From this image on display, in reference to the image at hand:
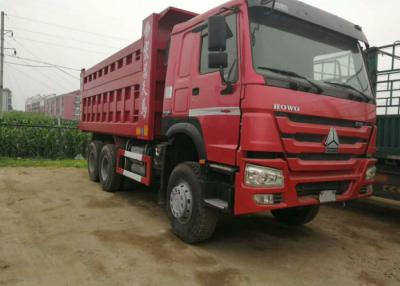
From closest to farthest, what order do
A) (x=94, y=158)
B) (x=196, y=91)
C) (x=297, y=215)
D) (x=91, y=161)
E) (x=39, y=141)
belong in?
(x=196, y=91) < (x=297, y=215) < (x=94, y=158) < (x=91, y=161) < (x=39, y=141)

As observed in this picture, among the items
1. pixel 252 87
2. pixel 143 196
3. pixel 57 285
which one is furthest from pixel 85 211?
pixel 252 87

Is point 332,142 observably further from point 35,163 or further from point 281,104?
point 35,163

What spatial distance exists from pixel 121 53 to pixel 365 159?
15.3 feet

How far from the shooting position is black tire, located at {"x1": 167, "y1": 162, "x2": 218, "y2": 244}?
416cm

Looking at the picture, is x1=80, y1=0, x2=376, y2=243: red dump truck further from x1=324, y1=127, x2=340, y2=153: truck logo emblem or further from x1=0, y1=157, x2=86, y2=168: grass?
x1=0, y1=157, x2=86, y2=168: grass

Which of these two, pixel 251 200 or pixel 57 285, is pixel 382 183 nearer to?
pixel 251 200

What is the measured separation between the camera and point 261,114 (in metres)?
3.48

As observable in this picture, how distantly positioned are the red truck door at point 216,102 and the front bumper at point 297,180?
335 millimetres

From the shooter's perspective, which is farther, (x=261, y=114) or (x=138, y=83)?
(x=138, y=83)

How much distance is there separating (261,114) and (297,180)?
0.80 meters

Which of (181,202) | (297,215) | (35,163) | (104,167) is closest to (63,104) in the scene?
(35,163)

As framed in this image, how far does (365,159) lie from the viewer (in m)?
4.39

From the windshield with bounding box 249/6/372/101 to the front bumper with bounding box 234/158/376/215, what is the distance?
0.82 meters

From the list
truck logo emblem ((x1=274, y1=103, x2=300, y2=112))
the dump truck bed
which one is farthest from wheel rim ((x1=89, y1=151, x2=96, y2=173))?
truck logo emblem ((x1=274, y1=103, x2=300, y2=112))
